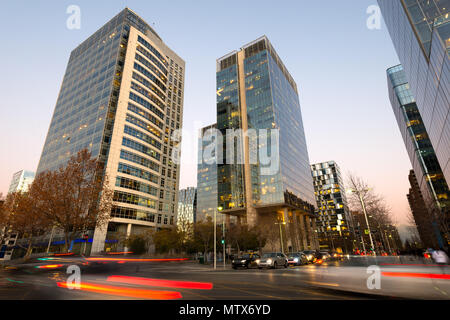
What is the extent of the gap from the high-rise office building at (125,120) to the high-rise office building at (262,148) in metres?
21.7

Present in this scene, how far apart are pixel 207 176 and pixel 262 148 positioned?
4616cm

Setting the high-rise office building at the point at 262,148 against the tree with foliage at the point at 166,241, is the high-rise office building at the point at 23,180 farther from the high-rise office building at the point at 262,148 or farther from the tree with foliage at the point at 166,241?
the tree with foliage at the point at 166,241

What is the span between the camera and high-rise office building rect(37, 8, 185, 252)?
58.5 meters

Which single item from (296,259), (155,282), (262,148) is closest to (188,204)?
(262,148)

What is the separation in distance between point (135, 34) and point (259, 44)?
51.4 metres

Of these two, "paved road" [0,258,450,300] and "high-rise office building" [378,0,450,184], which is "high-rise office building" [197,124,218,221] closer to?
"high-rise office building" [378,0,450,184]

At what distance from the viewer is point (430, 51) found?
29609 millimetres

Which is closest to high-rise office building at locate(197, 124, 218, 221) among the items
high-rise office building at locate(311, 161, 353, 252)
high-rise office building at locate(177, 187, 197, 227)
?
high-rise office building at locate(177, 187, 197, 227)

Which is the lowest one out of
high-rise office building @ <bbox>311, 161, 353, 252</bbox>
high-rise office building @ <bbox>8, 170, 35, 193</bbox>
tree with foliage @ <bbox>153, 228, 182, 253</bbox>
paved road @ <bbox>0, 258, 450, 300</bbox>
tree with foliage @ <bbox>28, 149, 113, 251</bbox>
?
paved road @ <bbox>0, 258, 450, 300</bbox>

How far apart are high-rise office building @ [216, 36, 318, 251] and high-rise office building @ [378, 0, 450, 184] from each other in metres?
42.6

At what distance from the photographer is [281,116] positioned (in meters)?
88.4

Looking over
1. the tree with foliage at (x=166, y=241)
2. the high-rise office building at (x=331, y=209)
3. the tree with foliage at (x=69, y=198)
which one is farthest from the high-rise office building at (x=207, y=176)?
the tree with foliage at (x=69, y=198)

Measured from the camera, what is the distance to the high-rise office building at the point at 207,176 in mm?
112688
